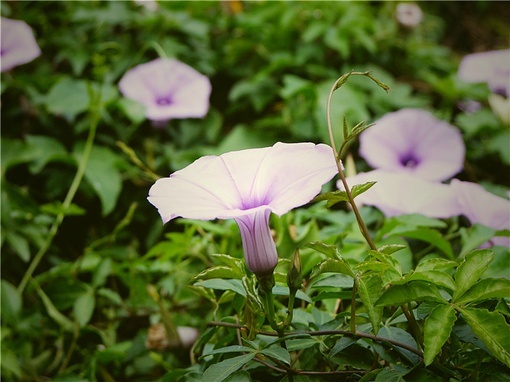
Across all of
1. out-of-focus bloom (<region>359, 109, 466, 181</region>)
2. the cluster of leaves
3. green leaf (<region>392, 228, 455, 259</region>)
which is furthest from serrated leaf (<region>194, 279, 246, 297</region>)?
out-of-focus bloom (<region>359, 109, 466, 181</region>)

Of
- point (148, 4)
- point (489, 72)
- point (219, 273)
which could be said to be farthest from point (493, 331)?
point (148, 4)

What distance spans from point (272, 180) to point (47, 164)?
974 mm

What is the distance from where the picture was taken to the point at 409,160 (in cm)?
136

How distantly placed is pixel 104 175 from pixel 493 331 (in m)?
1.03

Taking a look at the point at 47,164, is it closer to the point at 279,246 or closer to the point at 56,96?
the point at 56,96

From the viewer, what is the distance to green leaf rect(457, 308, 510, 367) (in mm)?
441

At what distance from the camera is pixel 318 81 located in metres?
1.68

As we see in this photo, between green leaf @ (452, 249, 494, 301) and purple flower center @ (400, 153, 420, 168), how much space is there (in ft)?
2.87

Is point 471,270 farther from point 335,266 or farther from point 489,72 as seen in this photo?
Result: point 489,72

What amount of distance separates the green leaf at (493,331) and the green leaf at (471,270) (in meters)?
0.02

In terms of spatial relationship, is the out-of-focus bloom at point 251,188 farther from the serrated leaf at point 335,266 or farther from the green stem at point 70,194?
the green stem at point 70,194

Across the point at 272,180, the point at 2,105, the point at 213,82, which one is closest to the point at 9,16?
the point at 2,105

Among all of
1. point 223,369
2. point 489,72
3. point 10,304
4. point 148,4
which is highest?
point 223,369

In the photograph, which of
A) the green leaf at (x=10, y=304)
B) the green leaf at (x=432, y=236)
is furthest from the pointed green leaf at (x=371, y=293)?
the green leaf at (x=10, y=304)
